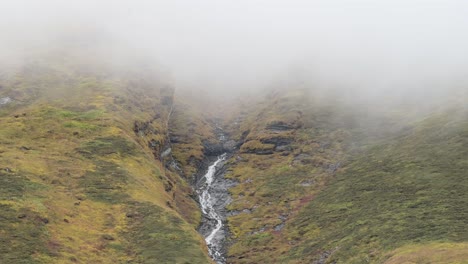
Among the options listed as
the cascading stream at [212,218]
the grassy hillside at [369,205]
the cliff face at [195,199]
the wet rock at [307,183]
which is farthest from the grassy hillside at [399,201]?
the cascading stream at [212,218]

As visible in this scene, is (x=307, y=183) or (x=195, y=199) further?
(x=195, y=199)

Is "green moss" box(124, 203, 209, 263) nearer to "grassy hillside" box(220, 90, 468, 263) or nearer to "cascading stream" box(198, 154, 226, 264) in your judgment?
"cascading stream" box(198, 154, 226, 264)

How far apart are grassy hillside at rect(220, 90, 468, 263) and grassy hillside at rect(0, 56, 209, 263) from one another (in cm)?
2627

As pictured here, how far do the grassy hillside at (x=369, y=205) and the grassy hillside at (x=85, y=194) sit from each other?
2627 centimetres

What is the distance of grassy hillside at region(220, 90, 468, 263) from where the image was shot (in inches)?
3939

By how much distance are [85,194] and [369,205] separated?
262 ft

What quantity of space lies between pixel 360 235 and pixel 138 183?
6387 centimetres

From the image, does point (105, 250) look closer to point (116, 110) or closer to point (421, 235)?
point (421, 235)

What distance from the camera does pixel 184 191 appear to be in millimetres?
181625

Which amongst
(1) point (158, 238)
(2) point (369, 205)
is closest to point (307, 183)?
(2) point (369, 205)

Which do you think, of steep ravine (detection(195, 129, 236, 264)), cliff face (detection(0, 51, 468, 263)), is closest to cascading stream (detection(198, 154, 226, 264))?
steep ravine (detection(195, 129, 236, 264))

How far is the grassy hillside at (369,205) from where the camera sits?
328 feet

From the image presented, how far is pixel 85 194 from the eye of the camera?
118 m

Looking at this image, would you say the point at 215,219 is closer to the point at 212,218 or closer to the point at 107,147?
the point at 212,218
